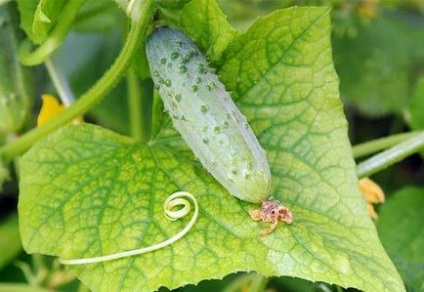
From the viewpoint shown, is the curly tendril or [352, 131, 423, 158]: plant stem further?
[352, 131, 423, 158]: plant stem

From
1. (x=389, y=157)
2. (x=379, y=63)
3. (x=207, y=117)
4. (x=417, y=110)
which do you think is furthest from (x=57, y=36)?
(x=379, y=63)

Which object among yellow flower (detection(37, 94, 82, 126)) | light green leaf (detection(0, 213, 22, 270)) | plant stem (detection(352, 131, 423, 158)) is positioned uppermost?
yellow flower (detection(37, 94, 82, 126))

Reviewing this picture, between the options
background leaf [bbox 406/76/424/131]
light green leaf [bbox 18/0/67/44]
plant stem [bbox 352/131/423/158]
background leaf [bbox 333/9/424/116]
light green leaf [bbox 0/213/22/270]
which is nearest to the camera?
light green leaf [bbox 18/0/67/44]

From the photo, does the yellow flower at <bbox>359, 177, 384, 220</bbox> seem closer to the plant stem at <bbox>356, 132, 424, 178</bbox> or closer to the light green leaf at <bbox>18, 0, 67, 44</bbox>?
the plant stem at <bbox>356, 132, 424, 178</bbox>

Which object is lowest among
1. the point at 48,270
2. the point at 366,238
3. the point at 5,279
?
the point at 5,279

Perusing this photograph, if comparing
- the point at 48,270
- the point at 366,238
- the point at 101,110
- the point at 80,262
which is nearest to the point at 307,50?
the point at 366,238

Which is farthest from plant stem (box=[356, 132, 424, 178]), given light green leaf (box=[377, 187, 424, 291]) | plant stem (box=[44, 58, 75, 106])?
plant stem (box=[44, 58, 75, 106])

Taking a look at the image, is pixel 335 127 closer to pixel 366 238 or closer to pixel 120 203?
pixel 366 238
